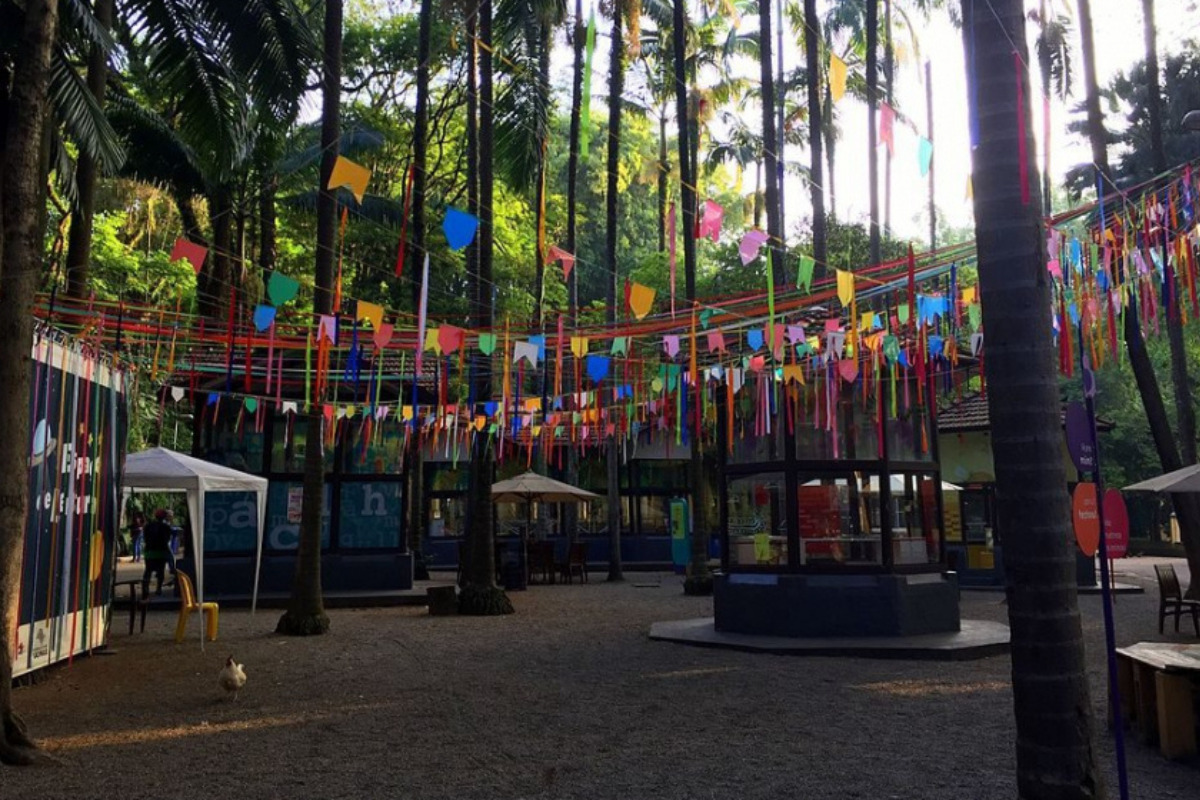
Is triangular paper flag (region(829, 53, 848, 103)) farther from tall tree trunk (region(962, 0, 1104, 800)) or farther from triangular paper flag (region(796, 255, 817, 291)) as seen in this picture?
tall tree trunk (region(962, 0, 1104, 800))

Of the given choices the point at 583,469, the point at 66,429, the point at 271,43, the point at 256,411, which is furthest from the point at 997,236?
the point at 583,469

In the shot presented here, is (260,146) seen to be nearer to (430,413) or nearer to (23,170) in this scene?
(430,413)

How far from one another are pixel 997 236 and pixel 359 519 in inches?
686

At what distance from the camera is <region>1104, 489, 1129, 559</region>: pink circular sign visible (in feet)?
17.7

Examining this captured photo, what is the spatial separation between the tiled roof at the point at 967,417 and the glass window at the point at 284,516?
51.8ft

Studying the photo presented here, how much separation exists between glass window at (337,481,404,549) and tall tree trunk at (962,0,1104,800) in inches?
678

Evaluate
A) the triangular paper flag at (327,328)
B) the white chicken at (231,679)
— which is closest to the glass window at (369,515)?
the triangular paper flag at (327,328)

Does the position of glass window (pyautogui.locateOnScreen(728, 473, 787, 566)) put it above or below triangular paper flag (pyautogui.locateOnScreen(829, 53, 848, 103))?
below

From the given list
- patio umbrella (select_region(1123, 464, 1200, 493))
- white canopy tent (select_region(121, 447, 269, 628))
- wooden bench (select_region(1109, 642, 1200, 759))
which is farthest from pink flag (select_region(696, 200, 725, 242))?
white canopy tent (select_region(121, 447, 269, 628))

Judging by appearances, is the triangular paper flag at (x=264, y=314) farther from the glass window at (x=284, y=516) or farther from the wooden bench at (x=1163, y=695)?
the wooden bench at (x=1163, y=695)

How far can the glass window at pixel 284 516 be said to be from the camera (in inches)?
772

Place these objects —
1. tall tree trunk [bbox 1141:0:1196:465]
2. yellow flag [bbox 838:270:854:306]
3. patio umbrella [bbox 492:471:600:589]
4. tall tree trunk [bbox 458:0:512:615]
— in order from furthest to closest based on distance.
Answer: patio umbrella [bbox 492:471:600:589] < tall tree trunk [bbox 458:0:512:615] < tall tree trunk [bbox 1141:0:1196:465] < yellow flag [bbox 838:270:854:306]

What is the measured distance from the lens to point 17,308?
6.36m

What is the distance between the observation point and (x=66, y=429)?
9750mm
